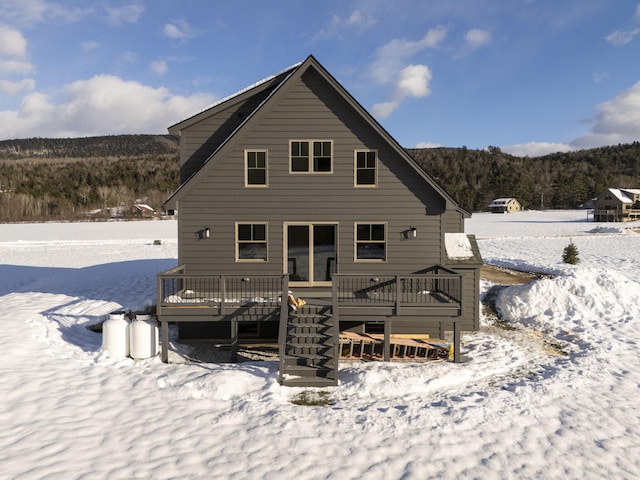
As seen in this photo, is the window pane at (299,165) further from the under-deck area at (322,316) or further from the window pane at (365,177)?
the under-deck area at (322,316)

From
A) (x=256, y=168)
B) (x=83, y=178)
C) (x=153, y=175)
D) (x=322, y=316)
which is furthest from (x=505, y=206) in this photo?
(x=83, y=178)

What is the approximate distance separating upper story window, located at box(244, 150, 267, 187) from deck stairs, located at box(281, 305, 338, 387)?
14.6 feet

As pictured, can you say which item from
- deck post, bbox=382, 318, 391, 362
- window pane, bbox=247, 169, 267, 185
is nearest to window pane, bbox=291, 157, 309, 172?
window pane, bbox=247, 169, 267, 185

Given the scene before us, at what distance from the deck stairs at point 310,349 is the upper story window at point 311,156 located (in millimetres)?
4536

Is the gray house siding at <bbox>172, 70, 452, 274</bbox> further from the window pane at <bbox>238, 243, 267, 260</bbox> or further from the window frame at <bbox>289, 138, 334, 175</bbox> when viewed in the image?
the window pane at <bbox>238, 243, 267, 260</bbox>

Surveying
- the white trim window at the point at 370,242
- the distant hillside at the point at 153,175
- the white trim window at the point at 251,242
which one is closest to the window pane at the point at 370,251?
the white trim window at the point at 370,242

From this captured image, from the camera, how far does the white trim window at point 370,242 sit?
12.9 meters

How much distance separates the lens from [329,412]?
7680 mm

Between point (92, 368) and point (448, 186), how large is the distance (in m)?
128

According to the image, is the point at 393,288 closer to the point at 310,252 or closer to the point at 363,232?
the point at 363,232

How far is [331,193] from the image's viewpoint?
12.7 m

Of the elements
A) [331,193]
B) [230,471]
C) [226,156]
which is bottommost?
[230,471]

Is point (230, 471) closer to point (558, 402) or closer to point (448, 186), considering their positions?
point (558, 402)

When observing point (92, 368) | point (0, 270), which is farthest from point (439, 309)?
point (0, 270)
